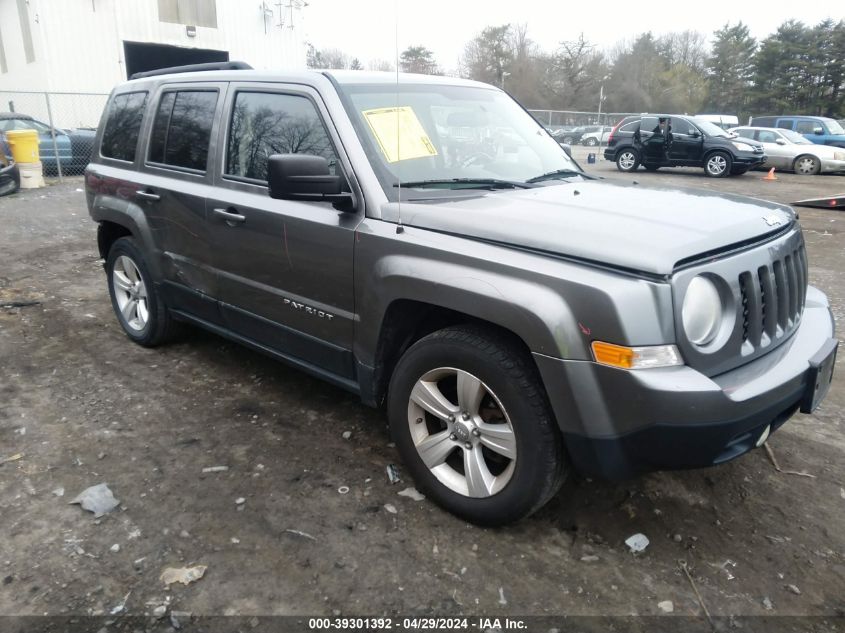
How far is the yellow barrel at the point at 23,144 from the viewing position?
12.7 m

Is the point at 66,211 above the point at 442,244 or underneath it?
underneath

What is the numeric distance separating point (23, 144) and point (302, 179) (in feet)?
42.2

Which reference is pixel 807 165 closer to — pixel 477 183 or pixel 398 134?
pixel 477 183

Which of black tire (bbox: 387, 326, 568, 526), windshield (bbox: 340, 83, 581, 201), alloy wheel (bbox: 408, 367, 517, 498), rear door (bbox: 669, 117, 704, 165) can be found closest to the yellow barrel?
windshield (bbox: 340, 83, 581, 201)

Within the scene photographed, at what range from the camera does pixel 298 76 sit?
10.8 ft

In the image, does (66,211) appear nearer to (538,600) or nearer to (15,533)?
(15,533)

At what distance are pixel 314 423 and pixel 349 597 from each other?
1444 millimetres

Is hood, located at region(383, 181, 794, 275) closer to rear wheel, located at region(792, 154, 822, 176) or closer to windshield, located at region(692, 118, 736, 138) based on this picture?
windshield, located at region(692, 118, 736, 138)

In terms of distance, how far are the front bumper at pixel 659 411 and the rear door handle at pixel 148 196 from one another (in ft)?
9.54

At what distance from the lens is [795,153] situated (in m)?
18.5

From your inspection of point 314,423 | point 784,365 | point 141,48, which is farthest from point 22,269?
point 141,48

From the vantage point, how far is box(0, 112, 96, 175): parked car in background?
45.3 ft

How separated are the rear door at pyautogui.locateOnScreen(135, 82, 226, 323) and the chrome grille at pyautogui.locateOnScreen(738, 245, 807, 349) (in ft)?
9.33

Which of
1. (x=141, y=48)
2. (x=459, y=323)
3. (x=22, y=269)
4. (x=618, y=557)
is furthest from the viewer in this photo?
(x=141, y=48)
